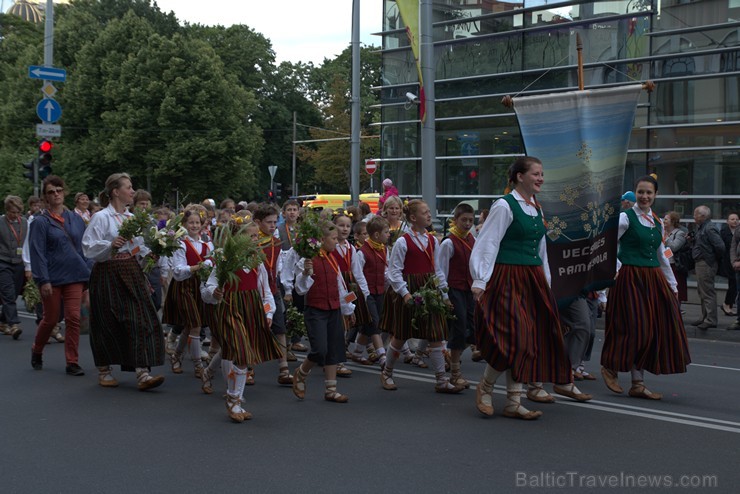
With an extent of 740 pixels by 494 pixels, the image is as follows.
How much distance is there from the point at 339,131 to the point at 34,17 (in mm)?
51295

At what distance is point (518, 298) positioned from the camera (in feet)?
23.7

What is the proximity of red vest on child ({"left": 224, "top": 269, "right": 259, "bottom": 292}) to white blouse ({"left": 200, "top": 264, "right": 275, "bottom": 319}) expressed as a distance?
7 cm

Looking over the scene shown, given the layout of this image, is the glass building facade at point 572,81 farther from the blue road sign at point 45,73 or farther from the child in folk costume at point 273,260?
the blue road sign at point 45,73

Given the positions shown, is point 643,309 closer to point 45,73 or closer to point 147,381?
point 147,381

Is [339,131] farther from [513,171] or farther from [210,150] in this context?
[513,171]

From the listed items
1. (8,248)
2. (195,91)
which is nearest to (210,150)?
(195,91)

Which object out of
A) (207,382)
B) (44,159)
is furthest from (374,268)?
(44,159)

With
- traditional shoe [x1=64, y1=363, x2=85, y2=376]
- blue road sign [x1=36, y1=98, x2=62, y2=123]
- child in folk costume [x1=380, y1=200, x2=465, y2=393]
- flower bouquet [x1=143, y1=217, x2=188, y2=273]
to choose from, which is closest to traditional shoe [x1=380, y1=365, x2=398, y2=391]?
child in folk costume [x1=380, y1=200, x2=465, y2=393]

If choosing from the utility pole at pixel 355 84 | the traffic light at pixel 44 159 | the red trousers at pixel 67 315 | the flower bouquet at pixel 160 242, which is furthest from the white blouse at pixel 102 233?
the utility pole at pixel 355 84

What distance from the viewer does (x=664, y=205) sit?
19766 millimetres

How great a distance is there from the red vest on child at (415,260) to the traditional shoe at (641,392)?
2.25 meters

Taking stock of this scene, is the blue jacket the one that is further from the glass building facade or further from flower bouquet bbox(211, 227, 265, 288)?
the glass building facade

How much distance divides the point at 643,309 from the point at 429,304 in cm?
192

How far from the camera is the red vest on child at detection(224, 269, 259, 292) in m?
7.77
